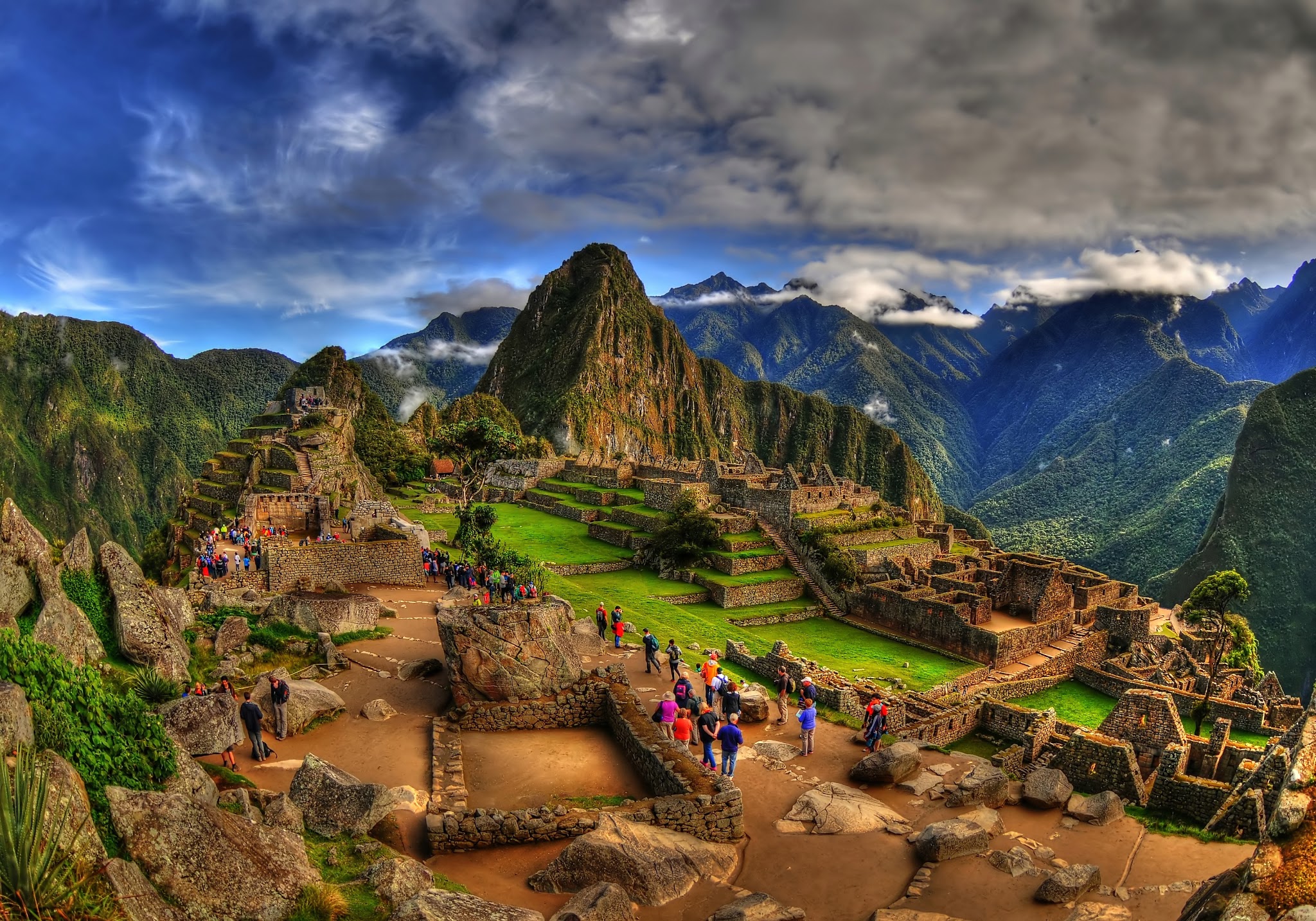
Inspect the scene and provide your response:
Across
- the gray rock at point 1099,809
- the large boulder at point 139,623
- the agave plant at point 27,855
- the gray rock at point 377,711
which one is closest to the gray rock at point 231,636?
the large boulder at point 139,623

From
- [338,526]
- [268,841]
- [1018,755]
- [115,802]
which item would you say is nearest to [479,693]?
[268,841]

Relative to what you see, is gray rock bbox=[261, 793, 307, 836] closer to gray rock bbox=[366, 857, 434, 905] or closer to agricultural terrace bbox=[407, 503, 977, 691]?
gray rock bbox=[366, 857, 434, 905]

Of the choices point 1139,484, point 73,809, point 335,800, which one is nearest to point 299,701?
point 335,800

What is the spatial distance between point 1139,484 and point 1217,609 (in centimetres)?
14000

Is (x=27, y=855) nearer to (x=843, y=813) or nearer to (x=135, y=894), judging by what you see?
(x=135, y=894)

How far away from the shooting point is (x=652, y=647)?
57.9 ft

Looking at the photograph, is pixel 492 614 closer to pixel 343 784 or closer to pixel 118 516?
pixel 343 784

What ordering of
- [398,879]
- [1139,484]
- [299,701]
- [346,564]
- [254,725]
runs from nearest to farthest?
[398,879]
[254,725]
[299,701]
[346,564]
[1139,484]

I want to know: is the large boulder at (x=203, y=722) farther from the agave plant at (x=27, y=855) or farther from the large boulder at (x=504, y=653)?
the agave plant at (x=27, y=855)

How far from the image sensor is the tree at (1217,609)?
1107 inches

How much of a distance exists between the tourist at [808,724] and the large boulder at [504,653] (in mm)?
4497

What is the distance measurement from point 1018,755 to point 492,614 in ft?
35.9

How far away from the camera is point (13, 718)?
5.40 m

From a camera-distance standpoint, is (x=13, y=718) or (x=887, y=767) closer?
(x=13, y=718)
